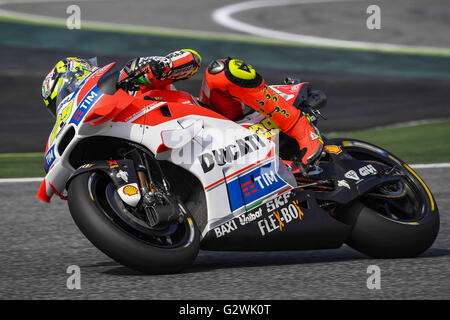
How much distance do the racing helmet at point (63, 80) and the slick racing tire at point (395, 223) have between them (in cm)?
168

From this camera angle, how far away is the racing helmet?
475 cm

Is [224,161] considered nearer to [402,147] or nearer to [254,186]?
[254,186]

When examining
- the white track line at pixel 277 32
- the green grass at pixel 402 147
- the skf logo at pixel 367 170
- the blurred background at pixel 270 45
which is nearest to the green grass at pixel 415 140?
the green grass at pixel 402 147

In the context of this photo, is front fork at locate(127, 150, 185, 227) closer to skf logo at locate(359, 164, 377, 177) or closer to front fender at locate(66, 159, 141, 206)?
front fender at locate(66, 159, 141, 206)

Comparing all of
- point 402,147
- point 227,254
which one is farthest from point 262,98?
point 402,147

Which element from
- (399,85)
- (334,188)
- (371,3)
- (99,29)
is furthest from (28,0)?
(334,188)

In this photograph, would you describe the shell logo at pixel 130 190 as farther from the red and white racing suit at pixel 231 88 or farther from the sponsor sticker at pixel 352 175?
the sponsor sticker at pixel 352 175

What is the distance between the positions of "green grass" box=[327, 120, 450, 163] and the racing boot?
4.20 m

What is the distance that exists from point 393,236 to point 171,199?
4.31ft

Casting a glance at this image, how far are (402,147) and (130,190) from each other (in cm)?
613

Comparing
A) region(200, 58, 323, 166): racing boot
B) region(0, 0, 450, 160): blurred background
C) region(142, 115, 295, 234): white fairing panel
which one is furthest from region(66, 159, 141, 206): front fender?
region(0, 0, 450, 160): blurred background

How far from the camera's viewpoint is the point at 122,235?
424 cm

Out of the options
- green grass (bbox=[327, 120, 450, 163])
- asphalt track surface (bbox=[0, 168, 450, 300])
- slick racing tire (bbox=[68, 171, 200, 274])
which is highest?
slick racing tire (bbox=[68, 171, 200, 274])

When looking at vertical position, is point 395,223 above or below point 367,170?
below
